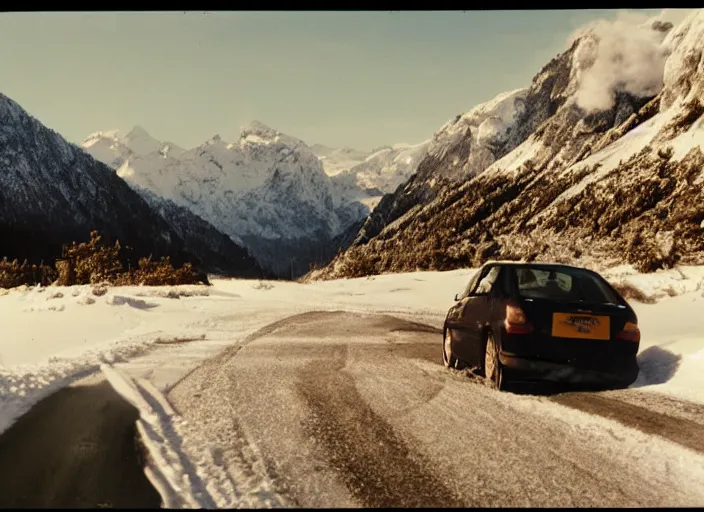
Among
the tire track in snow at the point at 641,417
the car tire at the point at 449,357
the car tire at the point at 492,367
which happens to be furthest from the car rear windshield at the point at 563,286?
the car tire at the point at 449,357

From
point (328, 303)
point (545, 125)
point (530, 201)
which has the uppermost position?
point (545, 125)

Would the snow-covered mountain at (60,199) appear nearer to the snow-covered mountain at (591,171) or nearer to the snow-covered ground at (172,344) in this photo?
the snow-covered mountain at (591,171)

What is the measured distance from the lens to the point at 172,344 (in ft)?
31.4

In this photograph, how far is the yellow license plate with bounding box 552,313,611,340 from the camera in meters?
6.18

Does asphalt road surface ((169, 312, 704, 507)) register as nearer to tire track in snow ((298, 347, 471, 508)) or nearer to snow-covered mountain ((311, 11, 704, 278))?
tire track in snow ((298, 347, 471, 508))

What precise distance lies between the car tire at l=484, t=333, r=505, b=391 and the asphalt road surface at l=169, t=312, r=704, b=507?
0.57ft

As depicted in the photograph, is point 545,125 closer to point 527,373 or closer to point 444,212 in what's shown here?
point 444,212

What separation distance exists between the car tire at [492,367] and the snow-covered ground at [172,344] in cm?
177

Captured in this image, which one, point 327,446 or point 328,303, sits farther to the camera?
point 328,303

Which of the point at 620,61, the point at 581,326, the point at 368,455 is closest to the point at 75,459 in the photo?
the point at 368,455

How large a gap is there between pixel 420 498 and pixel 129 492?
1.67m

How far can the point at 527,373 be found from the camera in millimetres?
6160

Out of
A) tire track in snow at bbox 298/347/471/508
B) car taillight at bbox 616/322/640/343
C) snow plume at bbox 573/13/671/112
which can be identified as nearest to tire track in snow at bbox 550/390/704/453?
car taillight at bbox 616/322/640/343

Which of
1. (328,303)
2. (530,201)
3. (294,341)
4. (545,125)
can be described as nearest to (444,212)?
(545,125)
